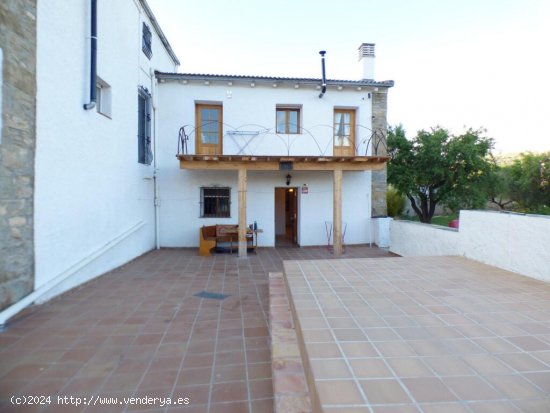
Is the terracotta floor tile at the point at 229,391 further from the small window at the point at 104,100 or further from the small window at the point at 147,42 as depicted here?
the small window at the point at 147,42

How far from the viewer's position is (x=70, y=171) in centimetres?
494

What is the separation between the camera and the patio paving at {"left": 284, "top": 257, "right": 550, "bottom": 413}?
1.77 meters

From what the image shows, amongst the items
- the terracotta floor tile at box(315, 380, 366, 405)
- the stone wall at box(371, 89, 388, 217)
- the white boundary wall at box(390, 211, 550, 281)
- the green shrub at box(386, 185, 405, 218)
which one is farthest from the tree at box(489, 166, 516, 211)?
the terracotta floor tile at box(315, 380, 366, 405)

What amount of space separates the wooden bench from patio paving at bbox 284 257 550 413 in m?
4.56

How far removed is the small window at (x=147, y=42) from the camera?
27.3 feet

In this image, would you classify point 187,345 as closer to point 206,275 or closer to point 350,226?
point 206,275

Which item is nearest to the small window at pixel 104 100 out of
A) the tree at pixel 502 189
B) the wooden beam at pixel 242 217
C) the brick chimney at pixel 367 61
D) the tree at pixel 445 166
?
the wooden beam at pixel 242 217

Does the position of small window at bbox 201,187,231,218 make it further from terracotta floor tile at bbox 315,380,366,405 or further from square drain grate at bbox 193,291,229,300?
terracotta floor tile at bbox 315,380,366,405

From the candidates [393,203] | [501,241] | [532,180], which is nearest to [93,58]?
[501,241]

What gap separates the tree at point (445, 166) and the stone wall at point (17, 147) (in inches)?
481

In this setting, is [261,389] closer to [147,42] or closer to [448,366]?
[448,366]

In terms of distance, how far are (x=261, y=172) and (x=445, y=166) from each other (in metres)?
7.83

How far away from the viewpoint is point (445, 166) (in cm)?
1271

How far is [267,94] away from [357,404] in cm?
902
